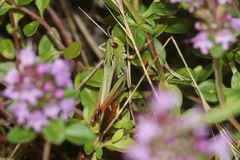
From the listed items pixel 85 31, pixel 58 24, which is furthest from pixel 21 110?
pixel 85 31

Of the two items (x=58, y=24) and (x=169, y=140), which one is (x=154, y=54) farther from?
(x=169, y=140)

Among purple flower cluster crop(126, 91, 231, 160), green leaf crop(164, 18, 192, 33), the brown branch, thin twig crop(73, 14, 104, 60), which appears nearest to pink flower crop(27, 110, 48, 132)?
purple flower cluster crop(126, 91, 231, 160)

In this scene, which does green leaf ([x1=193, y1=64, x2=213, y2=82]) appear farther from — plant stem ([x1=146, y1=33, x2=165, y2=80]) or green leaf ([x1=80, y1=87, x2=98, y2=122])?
green leaf ([x1=80, y1=87, x2=98, y2=122])

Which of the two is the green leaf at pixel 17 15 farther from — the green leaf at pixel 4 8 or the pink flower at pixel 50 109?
the pink flower at pixel 50 109

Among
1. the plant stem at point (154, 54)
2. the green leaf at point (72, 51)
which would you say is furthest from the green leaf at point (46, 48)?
the plant stem at point (154, 54)

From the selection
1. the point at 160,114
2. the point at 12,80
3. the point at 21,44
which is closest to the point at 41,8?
the point at 21,44
